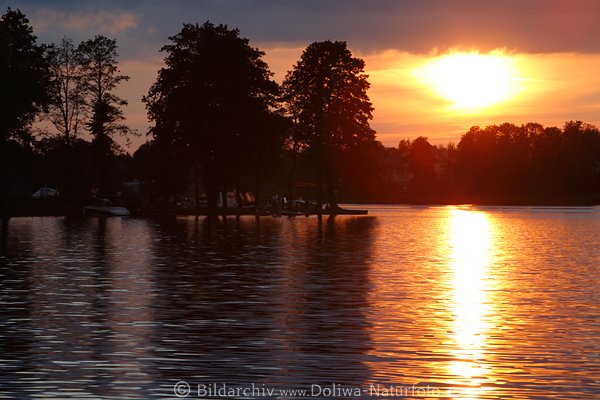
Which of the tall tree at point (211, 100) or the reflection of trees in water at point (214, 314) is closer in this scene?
the reflection of trees in water at point (214, 314)

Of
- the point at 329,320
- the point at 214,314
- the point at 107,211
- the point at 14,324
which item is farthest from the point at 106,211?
the point at 329,320

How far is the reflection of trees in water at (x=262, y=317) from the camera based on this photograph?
619 inches

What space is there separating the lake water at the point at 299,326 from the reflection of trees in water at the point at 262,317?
5cm

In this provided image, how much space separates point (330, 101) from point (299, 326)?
375ft

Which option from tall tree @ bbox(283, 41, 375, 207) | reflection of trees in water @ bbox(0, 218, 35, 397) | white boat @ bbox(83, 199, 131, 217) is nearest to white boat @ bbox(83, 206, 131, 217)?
white boat @ bbox(83, 199, 131, 217)

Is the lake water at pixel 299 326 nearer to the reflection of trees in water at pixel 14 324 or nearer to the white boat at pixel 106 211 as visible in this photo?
the reflection of trees in water at pixel 14 324

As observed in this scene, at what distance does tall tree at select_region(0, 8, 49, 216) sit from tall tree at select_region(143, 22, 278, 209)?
53.9ft

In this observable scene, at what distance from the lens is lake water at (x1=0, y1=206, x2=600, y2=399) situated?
14.6m

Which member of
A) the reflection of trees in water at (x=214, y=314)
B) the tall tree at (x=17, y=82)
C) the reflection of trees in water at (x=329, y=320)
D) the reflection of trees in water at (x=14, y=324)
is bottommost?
the reflection of trees in water at (x=329, y=320)

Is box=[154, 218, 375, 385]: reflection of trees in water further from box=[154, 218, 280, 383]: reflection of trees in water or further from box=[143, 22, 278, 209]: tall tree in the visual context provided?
box=[143, 22, 278, 209]: tall tree

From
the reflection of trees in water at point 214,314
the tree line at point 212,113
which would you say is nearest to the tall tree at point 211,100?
the tree line at point 212,113

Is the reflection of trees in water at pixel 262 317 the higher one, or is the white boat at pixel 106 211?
the white boat at pixel 106 211

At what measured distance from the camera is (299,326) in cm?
2092

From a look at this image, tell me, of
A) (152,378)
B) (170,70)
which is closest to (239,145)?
(170,70)
